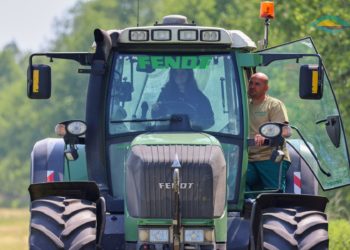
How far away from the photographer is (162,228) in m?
11.1

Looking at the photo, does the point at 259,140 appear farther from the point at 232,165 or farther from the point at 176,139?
the point at 176,139

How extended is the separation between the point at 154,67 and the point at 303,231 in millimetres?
2188

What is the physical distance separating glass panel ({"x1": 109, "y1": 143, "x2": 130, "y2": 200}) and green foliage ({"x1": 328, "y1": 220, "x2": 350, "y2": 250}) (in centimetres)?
810

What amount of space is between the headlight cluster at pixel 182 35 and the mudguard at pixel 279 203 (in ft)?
5.10

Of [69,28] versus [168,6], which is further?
[69,28]

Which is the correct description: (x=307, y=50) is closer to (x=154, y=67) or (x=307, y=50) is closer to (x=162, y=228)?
(x=154, y=67)

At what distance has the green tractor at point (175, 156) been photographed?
11.1 meters

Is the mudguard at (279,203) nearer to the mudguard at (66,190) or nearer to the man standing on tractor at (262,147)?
the man standing on tractor at (262,147)

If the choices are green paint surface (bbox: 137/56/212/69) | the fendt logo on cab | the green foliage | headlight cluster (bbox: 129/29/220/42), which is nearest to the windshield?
green paint surface (bbox: 137/56/212/69)

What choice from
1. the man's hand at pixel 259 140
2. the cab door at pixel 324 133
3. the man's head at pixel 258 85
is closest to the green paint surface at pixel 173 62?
the cab door at pixel 324 133

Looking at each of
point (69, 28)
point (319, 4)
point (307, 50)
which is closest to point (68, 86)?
point (69, 28)

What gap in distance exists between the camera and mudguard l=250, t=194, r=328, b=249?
37.0 ft

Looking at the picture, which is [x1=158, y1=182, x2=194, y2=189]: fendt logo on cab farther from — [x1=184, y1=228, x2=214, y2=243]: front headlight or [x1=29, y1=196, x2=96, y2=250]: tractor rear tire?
[x1=29, y1=196, x2=96, y2=250]: tractor rear tire

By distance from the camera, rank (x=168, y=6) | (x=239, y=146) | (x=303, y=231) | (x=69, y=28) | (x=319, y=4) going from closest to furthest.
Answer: (x=303, y=231) → (x=239, y=146) → (x=319, y=4) → (x=168, y=6) → (x=69, y=28)
